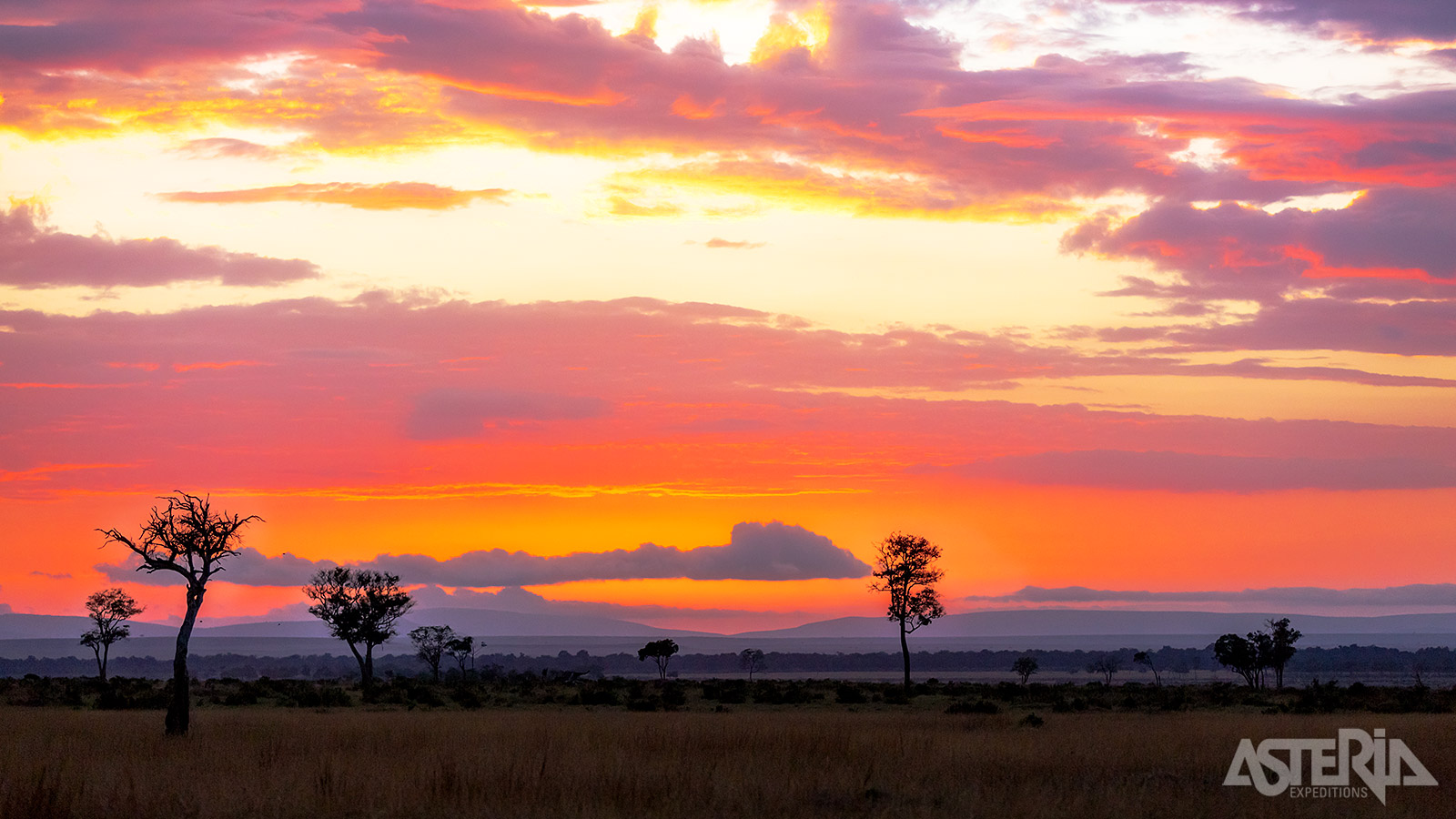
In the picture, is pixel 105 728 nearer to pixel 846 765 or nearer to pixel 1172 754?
pixel 846 765

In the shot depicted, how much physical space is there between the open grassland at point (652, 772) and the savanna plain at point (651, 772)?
0.07 metres

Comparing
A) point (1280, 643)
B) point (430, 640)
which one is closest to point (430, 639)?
point (430, 640)

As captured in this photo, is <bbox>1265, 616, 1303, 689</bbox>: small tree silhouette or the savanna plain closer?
the savanna plain

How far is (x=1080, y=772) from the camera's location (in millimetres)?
23109

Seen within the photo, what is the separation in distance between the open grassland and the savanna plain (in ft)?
0.21

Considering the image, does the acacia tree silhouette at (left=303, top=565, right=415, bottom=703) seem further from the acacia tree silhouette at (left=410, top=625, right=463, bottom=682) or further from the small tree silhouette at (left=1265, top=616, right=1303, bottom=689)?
the small tree silhouette at (left=1265, top=616, right=1303, bottom=689)

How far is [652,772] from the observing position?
21688 mm

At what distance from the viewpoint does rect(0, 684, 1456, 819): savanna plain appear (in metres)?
18.6

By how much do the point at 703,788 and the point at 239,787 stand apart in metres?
7.72

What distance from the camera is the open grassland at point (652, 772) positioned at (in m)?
18.6

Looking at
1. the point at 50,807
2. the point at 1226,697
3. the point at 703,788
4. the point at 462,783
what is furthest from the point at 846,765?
the point at 1226,697

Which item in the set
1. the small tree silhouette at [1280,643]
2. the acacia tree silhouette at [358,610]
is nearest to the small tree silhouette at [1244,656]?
the small tree silhouette at [1280,643]

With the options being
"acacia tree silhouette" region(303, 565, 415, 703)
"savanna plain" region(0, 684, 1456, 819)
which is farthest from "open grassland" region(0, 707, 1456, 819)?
"acacia tree silhouette" region(303, 565, 415, 703)

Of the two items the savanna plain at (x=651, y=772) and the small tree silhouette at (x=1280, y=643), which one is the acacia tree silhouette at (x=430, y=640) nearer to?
the small tree silhouette at (x=1280, y=643)
